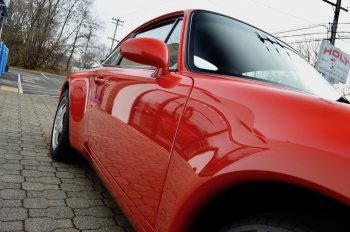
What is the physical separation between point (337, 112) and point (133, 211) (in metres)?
1.05

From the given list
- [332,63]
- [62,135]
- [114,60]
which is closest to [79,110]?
[62,135]

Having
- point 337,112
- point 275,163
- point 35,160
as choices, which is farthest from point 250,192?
point 35,160

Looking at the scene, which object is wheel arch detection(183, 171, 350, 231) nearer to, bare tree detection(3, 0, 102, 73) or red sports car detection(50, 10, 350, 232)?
red sports car detection(50, 10, 350, 232)

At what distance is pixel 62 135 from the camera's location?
2.91 m

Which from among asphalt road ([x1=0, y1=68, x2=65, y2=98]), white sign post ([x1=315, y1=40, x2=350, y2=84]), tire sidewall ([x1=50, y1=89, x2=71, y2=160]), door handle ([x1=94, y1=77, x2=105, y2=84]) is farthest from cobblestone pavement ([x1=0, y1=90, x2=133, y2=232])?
white sign post ([x1=315, y1=40, x2=350, y2=84])

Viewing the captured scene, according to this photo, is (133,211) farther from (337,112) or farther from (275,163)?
(337,112)

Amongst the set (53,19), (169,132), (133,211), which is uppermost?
(53,19)

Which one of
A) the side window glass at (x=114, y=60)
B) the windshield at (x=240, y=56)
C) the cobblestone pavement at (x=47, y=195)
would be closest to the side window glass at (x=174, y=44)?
the windshield at (x=240, y=56)

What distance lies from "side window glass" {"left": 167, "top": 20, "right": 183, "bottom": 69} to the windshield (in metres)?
0.11

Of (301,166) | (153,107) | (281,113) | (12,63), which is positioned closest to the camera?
(301,166)

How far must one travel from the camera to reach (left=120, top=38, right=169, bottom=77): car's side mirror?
4.96 ft

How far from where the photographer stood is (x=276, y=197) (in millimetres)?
958

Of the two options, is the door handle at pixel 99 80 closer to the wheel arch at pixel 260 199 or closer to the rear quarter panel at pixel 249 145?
the rear quarter panel at pixel 249 145

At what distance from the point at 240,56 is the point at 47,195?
181 cm
